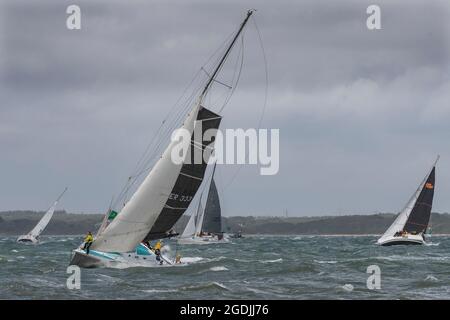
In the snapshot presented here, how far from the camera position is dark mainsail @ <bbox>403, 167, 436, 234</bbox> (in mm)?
85287

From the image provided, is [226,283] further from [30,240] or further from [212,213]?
[30,240]

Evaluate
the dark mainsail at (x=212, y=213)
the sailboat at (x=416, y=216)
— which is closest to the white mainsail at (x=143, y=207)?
the sailboat at (x=416, y=216)

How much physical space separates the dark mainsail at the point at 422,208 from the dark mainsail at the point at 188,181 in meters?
54.3

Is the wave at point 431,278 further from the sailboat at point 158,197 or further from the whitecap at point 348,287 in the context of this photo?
the sailboat at point 158,197

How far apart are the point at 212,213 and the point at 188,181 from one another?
2919 inches

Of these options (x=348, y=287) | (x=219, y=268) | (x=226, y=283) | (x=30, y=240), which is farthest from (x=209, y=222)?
(x=348, y=287)

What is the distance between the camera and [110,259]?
120 ft

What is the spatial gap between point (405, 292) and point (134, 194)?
13.6 m

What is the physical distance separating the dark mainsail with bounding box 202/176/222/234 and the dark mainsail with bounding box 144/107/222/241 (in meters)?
71.7

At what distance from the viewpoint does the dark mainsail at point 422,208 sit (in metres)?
85.3

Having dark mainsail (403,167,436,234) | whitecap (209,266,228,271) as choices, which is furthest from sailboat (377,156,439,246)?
whitecap (209,266,228,271)

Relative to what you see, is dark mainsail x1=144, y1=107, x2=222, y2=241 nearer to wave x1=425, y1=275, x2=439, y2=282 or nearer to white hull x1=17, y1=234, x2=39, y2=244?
wave x1=425, y1=275, x2=439, y2=282
